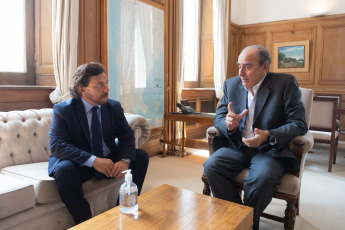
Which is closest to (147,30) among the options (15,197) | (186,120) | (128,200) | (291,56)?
(186,120)

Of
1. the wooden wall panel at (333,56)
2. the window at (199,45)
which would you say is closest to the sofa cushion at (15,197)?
the window at (199,45)

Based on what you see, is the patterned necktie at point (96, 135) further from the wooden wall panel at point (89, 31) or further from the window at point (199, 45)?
the window at point (199, 45)

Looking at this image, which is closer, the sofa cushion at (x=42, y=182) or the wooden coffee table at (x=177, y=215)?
the wooden coffee table at (x=177, y=215)

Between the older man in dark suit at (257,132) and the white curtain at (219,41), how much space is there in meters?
3.56

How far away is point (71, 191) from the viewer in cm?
178

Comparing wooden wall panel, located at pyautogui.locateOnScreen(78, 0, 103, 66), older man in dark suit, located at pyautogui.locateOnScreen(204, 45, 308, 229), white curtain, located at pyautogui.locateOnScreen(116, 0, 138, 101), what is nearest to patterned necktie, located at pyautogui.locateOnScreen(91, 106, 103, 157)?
older man in dark suit, located at pyautogui.locateOnScreen(204, 45, 308, 229)

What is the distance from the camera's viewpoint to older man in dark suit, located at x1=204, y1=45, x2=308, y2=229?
1.85m

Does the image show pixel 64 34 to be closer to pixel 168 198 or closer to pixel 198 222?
pixel 168 198

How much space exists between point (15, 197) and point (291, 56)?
6.50 meters

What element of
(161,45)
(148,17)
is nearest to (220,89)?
(161,45)

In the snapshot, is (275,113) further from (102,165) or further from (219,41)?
(219,41)

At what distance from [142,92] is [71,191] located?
7.92 ft

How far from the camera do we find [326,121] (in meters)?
3.77

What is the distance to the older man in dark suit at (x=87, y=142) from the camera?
5.93 feet
